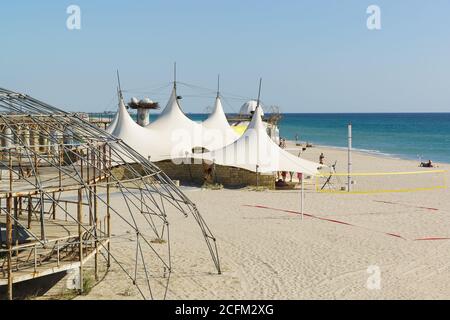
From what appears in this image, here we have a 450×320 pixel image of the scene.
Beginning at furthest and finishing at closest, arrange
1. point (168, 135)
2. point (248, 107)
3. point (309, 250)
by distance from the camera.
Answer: point (248, 107), point (168, 135), point (309, 250)

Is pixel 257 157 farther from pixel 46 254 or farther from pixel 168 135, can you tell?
pixel 46 254

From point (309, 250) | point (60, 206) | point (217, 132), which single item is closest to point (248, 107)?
point (217, 132)

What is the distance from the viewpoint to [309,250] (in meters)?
16.1

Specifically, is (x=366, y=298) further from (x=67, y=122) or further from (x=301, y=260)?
(x=67, y=122)

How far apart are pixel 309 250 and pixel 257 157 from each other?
37.5 ft

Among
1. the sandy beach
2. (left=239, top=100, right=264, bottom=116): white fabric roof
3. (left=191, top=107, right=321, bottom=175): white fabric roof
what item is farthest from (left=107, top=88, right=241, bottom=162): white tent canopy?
(left=239, top=100, right=264, bottom=116): white fabric roof

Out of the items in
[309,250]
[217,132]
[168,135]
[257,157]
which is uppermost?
[217,132]

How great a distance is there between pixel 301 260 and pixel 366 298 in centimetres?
304

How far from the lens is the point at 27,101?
511 inches

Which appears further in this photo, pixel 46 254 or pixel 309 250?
pixel 309 250

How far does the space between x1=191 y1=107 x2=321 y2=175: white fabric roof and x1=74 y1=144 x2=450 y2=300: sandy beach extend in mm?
2167

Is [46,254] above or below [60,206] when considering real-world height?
below

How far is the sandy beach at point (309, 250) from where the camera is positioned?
12.7 metres
